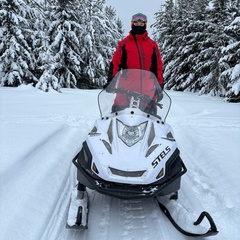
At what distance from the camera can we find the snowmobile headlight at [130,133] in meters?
3.07

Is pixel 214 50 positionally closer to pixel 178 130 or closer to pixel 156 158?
pixel 178 130

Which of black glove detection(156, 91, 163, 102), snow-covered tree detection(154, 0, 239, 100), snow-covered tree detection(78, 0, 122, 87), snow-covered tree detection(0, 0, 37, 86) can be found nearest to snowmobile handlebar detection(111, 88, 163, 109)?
black glove detection(156, 91, 163, 102)

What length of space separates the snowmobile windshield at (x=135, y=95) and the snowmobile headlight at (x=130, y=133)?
0.41 metres

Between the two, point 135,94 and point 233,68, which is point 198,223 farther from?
point 233,68

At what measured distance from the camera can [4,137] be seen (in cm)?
502

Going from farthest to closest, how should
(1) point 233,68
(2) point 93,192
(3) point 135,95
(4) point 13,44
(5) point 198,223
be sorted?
(4) point 13,44
(1) point 233,68
(3) point 135,95
(2) point 93,192
(5) point 198,223

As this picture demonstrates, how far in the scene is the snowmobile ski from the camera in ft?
8.63

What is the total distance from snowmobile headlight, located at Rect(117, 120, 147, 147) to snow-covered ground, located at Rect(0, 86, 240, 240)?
803 mm

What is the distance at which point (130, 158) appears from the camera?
111 inches

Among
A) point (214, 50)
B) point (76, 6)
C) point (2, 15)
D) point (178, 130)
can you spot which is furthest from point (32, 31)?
point (178, 130)

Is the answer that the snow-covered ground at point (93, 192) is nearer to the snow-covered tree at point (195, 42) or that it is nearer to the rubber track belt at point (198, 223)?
the rubber track belt at point (198, 223)

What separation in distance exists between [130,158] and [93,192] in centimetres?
101

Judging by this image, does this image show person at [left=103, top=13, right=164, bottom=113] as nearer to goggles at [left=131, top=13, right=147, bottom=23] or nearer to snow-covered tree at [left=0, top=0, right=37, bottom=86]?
goggles at [left=131, top=13, right=147, bottom=23]

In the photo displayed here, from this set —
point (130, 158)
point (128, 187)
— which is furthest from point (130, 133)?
point (128, 187)
